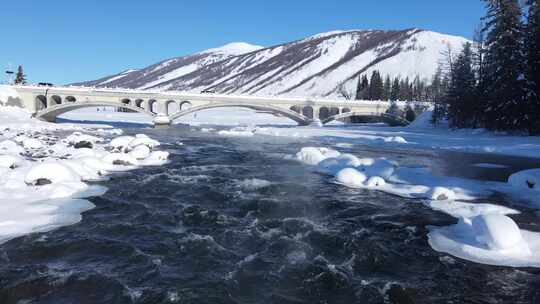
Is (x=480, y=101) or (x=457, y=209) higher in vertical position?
(x=480, y=101)

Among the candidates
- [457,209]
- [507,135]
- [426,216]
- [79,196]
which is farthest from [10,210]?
[507,135]

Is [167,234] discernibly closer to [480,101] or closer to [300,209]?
[300,209]

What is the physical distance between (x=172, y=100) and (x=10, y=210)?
80154 millimetres

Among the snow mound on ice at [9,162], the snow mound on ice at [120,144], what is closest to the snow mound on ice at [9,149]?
the snow mound on ice at [120,144]

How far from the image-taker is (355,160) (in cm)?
3184

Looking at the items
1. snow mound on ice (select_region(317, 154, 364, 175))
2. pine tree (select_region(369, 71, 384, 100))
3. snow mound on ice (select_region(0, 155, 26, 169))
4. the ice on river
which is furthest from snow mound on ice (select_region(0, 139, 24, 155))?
pine tree (select_region(369, 71, 384, 100))

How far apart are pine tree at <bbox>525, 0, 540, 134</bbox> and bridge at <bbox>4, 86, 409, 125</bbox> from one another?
46.1 meters

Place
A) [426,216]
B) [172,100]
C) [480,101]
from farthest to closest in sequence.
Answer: [172,100], [480,101], [426,216]

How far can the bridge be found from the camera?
8581 cm

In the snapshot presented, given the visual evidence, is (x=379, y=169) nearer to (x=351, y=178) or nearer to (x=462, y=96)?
(x=351, y=178)

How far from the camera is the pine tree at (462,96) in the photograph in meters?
64.8

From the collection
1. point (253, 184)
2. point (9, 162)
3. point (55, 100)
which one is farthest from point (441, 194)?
point (55, 100)

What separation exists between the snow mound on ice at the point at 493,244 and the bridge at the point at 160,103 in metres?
80.7

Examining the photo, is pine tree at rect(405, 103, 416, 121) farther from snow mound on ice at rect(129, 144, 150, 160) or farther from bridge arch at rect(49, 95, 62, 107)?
snow mound on ice at rect(129, 144, 150, 160)
